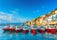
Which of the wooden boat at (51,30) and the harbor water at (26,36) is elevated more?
the wooden boat at (51,30)

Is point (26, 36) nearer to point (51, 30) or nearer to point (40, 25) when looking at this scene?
point (40, 25)

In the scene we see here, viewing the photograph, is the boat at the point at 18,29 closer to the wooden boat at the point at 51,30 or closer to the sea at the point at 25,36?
the sea at the point at 25,36

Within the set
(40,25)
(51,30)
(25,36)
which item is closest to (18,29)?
(25,36)

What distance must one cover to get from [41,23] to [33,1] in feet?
1.56

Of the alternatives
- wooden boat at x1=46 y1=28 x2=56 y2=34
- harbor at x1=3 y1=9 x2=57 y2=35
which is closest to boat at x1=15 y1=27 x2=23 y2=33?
harbor at x1=3 y1=9 x2=57 y2=35

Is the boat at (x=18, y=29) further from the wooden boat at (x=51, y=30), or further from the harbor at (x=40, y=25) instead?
the wooden boat at (x=51, y=30)

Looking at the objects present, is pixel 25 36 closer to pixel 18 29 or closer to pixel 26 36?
pixel 26 36

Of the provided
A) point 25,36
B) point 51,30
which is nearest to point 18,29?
point 25,36

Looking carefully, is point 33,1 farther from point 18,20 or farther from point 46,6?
point 18,20

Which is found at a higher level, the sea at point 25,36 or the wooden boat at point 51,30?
the wooden boat at point 51,30

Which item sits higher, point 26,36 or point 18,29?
point 18,29

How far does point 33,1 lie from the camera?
2609 mm

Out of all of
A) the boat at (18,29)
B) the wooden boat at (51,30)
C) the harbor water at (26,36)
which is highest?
the boat at (18,29)

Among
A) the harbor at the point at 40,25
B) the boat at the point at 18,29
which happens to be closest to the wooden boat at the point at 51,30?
the harbor at the point at 40,25
